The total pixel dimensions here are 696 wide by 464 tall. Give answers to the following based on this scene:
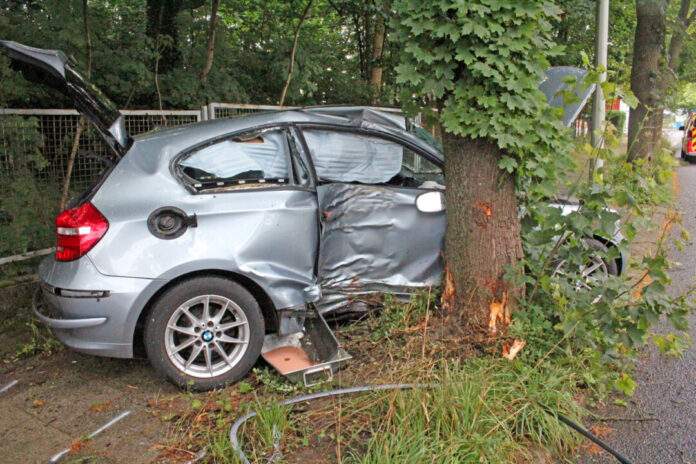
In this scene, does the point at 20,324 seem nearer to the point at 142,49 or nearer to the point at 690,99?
the point at 142,49

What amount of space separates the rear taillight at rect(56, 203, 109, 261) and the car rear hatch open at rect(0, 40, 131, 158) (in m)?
0.49

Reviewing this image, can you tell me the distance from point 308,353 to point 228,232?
1.03 metres

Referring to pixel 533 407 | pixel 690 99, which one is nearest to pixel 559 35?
pixel 533 407

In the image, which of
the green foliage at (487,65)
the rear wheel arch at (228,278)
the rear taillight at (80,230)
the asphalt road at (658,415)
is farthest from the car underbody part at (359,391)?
the green foliage at (487,65)

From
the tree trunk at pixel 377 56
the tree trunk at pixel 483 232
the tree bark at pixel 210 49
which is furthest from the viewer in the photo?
the tree trunk at pixel 377 56

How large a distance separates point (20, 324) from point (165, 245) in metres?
2.55

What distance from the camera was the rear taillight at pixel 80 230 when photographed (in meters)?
3.95

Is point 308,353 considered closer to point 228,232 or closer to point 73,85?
point 228,232

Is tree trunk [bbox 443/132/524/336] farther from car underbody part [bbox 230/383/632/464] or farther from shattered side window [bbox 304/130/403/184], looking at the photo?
car underbody part [bbox 230/383/632/464]

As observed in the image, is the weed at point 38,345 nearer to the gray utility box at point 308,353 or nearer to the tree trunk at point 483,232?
the gray utility box at point 308,353

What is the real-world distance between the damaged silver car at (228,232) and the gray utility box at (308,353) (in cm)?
9

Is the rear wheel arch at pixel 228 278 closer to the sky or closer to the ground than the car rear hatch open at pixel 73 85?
closer to the ground

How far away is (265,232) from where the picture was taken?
435 cm

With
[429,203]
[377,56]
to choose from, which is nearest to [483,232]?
[429,203]
